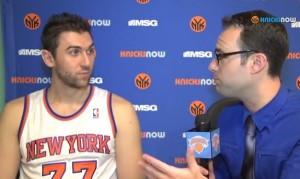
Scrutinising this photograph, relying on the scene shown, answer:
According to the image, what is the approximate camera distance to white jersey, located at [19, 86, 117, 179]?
1.65 metres

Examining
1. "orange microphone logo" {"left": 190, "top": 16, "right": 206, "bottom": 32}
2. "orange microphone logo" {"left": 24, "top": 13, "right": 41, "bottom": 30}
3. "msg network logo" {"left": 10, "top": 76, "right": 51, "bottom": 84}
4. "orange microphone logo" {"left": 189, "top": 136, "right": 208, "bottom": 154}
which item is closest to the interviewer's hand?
"orange microphone logo" {"left": 189, "top": 136, "right": 208, "bottom": 154}

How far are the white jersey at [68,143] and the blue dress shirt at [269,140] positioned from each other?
1.58 ft

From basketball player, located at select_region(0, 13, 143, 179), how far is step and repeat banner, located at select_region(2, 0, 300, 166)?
15.1 inches

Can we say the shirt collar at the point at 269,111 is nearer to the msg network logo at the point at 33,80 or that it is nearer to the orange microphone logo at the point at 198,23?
the orange microphone logo at the point at 198,23

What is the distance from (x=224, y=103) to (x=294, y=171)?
50cm

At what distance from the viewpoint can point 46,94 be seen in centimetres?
178

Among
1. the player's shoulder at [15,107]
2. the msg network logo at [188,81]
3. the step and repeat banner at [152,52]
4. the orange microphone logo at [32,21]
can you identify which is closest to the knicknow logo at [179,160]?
the step and repeat banner at [152,52]

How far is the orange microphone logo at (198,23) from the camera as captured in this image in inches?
82.7

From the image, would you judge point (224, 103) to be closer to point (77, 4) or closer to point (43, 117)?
point (43, 117)

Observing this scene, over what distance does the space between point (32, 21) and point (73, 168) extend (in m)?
0.92

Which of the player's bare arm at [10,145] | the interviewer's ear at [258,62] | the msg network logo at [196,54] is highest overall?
the msg network logo at [196,54]

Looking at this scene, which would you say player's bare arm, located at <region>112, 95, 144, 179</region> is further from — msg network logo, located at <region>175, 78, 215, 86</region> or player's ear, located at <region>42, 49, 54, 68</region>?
msg network logo, located at <region>175, 78, 215, 86</region>

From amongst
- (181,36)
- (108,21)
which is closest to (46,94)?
(108,21)

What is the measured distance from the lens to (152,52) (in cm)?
212
